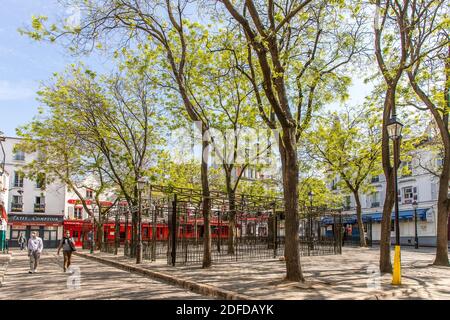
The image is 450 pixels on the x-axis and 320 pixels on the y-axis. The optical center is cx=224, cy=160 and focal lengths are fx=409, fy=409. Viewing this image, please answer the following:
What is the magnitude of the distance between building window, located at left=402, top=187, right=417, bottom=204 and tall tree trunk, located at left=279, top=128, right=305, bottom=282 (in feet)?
115

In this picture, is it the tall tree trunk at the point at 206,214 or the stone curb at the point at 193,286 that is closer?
the stone curb at the point at 193,286

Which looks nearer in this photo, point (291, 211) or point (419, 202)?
point (291, 211)

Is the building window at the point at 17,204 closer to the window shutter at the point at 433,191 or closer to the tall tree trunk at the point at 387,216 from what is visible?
the tall tree trunk at the point at 387,216

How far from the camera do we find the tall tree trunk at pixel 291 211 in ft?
36.8

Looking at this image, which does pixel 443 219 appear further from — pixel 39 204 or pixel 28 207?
pixel 28 207

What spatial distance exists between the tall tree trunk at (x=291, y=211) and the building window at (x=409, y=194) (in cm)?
3491

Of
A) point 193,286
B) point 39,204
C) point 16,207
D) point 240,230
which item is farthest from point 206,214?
point 39,204

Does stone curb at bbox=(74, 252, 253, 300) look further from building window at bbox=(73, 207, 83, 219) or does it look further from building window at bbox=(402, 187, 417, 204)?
building window at bbox=(73, 207, 83, 219)

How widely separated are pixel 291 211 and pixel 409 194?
35750 millimetres

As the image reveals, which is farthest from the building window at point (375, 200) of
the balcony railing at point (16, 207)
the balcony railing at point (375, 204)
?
the balcony railing at point (16, 207)

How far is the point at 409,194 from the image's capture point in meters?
42.6

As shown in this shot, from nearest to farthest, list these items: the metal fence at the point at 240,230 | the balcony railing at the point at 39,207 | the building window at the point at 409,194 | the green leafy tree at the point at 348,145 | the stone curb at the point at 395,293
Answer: the stone curb at the point at 395,293 < the metal fence at the point at 240,230 < the green leafy tree at the point at 348,145 < the building window at the point at 409,194 < the balcony railing at the point at 39,207
